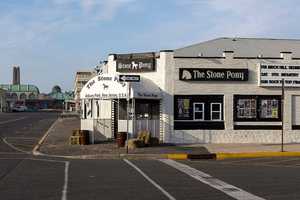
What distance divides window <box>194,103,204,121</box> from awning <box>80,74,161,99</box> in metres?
2.00

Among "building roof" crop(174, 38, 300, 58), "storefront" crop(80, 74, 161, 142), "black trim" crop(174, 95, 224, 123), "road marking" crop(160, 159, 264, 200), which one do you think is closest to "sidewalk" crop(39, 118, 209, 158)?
"storefront" crop(80, 74, 161, 142)

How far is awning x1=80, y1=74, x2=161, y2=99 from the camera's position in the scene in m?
31.3

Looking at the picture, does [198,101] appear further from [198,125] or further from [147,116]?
[147,116]

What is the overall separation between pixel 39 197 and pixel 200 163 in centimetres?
1096

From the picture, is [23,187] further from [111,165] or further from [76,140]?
[76,140]

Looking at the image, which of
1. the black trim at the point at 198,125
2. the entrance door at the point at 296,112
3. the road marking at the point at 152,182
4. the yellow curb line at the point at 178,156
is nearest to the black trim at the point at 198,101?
the black trim at the point at 198,125

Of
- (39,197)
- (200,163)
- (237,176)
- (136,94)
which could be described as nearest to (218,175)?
(237,176)

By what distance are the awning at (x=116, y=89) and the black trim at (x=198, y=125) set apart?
1.77m

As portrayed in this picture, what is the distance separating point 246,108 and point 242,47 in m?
18.5

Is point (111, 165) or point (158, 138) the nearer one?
point (111, 165)

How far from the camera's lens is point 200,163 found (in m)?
23.5

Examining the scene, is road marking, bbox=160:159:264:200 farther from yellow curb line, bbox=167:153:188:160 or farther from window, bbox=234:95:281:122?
window, bbox=234:95:281:122

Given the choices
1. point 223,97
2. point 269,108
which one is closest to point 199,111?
point 223,97

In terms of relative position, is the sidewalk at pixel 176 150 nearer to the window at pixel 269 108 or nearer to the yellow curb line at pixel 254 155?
the yellow curb line at pixel 254 155
